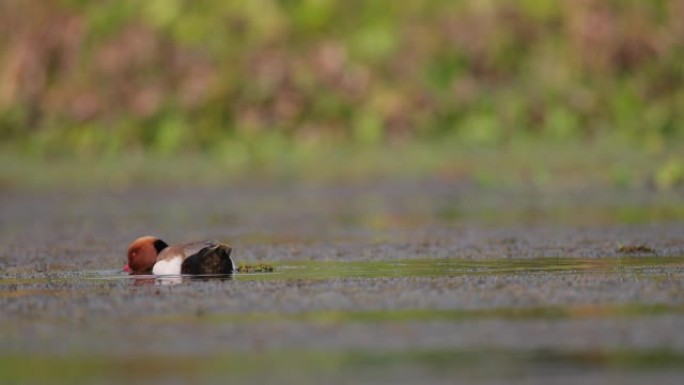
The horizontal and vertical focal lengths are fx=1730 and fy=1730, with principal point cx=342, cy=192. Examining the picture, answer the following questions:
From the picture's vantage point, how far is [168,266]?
10906mm

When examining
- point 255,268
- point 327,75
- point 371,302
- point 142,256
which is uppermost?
point 327,75

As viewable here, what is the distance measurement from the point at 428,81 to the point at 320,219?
563cm

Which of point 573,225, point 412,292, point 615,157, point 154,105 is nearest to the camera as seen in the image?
point 412,292

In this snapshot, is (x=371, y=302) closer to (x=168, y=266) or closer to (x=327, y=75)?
(x=168, y=266)

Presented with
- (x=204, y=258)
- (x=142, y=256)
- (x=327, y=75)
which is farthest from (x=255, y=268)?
(x=327, y=75)

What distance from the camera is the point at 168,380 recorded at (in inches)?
278

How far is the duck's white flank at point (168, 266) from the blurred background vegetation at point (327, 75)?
911 cm

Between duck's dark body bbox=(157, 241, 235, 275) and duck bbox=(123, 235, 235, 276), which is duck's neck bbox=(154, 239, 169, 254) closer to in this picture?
duck bbox=(123, 235, 235, 276)

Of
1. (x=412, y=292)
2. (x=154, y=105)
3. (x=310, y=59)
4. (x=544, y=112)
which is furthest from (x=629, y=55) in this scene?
(x=412, y=292)

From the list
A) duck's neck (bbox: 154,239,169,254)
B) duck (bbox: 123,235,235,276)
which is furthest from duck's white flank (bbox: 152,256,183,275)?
duck's neck (bbox: 154,239,169,254)

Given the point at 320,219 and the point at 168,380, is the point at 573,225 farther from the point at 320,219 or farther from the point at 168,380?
the point at 168,380

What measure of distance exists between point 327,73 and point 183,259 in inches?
429

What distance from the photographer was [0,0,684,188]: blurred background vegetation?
2019 centimetres

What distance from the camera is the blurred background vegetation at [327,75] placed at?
795 inches
